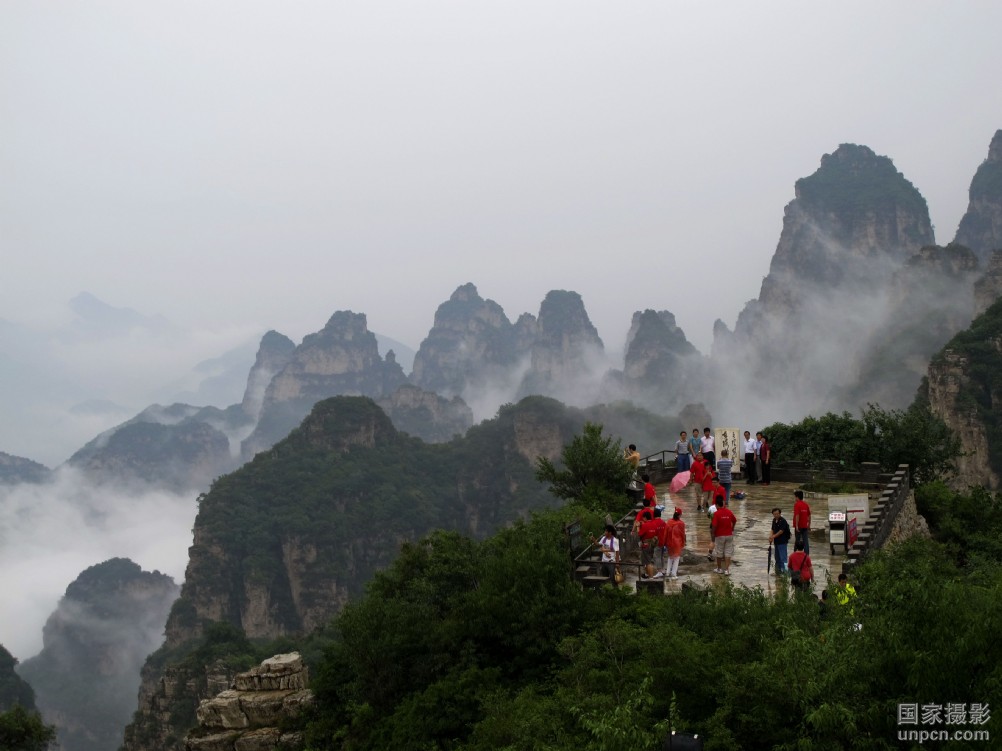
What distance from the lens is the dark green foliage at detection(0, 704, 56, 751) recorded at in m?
29.9

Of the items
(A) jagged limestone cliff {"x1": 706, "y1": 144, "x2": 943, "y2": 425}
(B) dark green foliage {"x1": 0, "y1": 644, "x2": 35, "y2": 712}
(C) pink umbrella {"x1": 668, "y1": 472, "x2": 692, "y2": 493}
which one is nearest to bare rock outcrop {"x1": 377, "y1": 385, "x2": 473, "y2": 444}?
(A) jagged limestone cliff {"x1": 706, "y1": 144, "x2": 943, "y2": 425}

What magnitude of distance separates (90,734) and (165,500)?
110 m

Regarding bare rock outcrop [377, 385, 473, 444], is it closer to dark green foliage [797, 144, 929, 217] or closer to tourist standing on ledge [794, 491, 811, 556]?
dark green foliage [797, 144, 929, 217]

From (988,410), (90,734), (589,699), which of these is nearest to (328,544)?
(90,734)

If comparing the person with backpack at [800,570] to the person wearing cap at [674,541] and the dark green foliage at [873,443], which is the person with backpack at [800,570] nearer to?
the person wearing cap at [674,541]

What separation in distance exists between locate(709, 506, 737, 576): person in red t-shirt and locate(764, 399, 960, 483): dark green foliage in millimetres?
10672

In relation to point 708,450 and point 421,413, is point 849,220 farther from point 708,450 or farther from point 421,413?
point 708,450

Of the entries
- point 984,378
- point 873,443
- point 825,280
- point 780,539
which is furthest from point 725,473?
point 825,280

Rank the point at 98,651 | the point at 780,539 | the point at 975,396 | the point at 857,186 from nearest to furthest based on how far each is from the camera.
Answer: the point at 780,539
the point at 975,396
the point at 98,651
the point at 857,186

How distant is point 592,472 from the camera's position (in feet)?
78.3

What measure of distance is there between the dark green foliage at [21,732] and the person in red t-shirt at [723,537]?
29238 millimetres

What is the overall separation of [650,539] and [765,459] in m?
8.23

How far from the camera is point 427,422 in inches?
6599

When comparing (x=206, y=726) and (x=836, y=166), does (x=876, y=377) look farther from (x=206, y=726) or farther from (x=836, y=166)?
(x=206, y=726)
